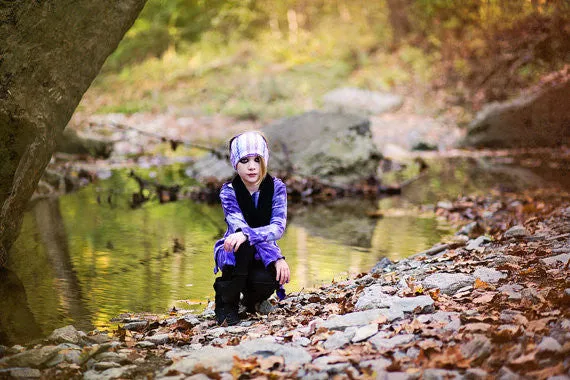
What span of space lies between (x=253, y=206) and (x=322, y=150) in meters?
7.06

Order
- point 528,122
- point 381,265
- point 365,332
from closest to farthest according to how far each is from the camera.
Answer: point 365,332 < point 381,265 < point 528,122

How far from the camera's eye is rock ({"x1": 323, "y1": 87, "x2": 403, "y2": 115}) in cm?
2170

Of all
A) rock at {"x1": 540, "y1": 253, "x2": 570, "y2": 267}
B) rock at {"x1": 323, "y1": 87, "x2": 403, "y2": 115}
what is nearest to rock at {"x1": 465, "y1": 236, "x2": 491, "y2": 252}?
rock at {"x1": 540, "y1": 253, "x2": 570, "y2": 267}

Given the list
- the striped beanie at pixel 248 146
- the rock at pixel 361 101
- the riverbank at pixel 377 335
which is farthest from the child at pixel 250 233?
the rock at pixel 361 101

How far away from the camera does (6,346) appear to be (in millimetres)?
4262

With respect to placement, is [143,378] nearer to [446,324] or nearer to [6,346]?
[6,346]

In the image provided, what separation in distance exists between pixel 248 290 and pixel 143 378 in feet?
4.31

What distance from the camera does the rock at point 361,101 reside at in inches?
854

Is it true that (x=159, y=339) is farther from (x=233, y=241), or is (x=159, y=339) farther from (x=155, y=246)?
(x=155, y=246)

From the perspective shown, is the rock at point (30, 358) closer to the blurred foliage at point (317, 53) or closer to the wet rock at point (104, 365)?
the wet rock at point (104, 365)

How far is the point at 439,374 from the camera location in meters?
3.14

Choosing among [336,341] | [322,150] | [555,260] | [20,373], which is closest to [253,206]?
[336,341]

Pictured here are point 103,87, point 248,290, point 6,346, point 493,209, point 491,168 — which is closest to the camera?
point 6,346

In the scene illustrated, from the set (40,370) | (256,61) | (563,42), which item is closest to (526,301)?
(40,370)
